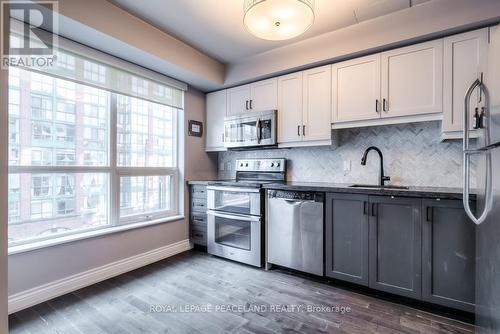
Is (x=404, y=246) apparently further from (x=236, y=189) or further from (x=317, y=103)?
(x=236, y=189)

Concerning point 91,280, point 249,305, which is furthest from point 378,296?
point 91,280

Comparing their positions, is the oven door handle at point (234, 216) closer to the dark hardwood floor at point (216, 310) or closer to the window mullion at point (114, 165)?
the dark hardwood floor at point (216, 310)

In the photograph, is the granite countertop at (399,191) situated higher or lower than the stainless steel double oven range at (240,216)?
higher

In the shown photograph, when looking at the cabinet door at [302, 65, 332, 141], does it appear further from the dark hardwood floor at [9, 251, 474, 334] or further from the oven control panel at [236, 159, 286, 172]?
the dark hardwood floor at [9, 251, 474, 334]

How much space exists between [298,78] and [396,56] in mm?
990

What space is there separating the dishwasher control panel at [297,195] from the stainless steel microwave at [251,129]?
2.14ft

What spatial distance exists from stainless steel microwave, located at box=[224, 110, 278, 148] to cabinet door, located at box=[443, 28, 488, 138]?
166cm

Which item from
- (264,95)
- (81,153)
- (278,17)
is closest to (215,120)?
(264,95)

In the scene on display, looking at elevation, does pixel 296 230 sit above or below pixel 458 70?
below

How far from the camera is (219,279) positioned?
253cm

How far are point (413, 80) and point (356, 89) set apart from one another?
19.1 inches

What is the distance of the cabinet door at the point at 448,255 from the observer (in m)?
1.81

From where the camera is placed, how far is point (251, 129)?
320cm

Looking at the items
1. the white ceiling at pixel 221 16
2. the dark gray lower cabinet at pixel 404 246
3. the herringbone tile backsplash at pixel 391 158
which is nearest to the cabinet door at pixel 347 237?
the dark gray lower cabinet at pixel 404 246
